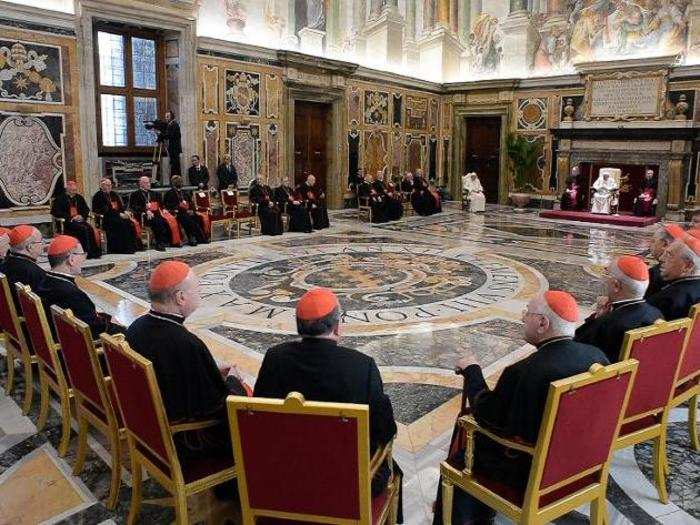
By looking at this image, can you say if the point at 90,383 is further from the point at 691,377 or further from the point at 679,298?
the point at 679,298

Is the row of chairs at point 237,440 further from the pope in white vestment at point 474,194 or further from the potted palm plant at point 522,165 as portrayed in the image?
the potted palm plant at point 522,165

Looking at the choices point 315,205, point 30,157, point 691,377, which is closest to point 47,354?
point 691,377

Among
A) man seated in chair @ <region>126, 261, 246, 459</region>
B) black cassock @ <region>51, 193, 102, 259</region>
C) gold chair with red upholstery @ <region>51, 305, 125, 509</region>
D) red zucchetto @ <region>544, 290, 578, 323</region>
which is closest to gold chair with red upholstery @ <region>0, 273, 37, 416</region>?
gold chair with red upholstery @ <region>51, 305, 125, 509</region>

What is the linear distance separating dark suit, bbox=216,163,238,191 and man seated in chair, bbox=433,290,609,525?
967 cm

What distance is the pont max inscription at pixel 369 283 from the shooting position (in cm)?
575

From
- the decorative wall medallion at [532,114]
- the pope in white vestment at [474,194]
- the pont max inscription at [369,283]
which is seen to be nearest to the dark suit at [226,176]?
Result: the pont max inscription at [369,283]

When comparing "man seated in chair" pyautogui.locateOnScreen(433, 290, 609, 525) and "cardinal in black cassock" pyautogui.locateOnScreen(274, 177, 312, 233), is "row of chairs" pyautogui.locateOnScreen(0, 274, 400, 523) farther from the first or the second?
"cardinal in black cassock" pyautogui.locateOnScreen(274, 177, 312, 233)

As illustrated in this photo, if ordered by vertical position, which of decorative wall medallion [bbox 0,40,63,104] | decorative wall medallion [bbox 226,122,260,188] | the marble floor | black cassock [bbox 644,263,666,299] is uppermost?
decorative wall medallion [bbox 0,40,63,104]

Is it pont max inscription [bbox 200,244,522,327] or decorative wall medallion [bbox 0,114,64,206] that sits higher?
decorative wall medallion [bbox 0,114,64,206]

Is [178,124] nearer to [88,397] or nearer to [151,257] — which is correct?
[151,257]

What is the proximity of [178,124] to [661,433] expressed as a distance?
32.7 feet

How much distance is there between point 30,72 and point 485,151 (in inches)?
474

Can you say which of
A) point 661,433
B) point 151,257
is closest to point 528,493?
point 661,433

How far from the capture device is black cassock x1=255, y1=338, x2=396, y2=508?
1990 mm
